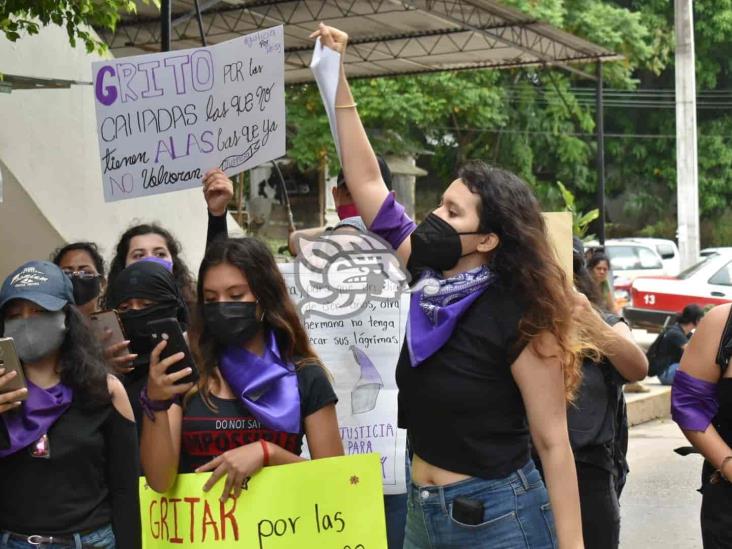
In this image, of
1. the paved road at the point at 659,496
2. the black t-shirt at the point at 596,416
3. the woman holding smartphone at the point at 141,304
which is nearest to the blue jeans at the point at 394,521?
the black t-shirt at the point at 596,416

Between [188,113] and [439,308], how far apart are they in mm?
2124

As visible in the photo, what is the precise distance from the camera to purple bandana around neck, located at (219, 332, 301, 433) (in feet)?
11.1

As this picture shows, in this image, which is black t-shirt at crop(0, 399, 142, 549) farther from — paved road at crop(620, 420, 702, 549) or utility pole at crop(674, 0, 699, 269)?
utility pole at crop(674, 0, 699, 269)

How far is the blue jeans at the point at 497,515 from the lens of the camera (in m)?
3.24

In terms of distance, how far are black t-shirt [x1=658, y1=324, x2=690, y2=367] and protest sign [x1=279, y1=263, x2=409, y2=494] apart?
28.1 feet

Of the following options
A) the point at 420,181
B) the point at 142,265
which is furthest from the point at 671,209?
the point at 142,265

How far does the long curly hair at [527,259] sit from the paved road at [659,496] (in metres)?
4.89

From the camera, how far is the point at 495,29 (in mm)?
16031

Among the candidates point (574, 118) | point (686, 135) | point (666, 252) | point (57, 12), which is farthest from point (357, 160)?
point (574, 118)

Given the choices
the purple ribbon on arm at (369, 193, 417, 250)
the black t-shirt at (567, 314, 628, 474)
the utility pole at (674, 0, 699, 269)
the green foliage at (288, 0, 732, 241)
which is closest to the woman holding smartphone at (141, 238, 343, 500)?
the purple ribbon on arm at (369, 193, 417, 250)

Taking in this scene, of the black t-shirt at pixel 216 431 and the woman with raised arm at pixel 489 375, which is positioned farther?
the black t-shirt at pixel 216 431

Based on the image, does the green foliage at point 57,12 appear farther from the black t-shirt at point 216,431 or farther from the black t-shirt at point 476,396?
the black t-shirt at point 476,396

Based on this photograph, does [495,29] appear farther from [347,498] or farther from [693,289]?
[347,498]

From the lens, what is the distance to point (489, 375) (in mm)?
3260
